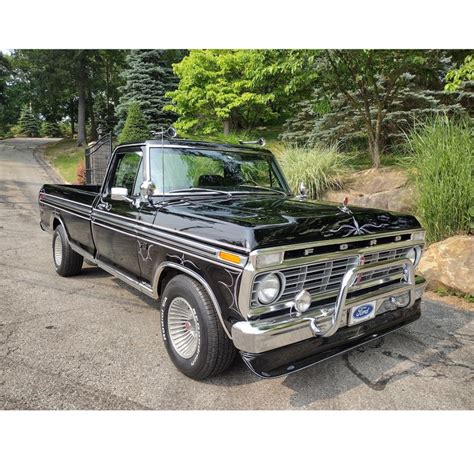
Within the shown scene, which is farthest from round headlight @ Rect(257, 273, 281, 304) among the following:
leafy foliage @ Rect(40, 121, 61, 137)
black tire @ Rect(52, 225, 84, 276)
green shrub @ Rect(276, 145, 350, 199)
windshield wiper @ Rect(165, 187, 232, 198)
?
leafy foliage @ Rect(40, 121, 61, 137)

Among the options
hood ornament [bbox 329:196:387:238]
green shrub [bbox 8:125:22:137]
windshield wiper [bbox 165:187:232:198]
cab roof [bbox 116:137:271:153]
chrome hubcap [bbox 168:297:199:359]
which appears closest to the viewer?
hood ornament [bbox 329:196:387:238]

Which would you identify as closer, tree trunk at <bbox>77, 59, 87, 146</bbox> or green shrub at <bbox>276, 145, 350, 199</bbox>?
green shrub at <bbox>276, 145, 350, 199</bbox>

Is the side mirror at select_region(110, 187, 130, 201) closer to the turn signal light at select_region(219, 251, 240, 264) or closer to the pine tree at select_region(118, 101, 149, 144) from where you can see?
the turn signal light at select_region(219, 251, 240, 264)

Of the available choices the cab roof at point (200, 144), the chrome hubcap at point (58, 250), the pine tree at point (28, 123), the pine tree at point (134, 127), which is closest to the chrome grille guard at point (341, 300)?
the cab roof at point (200, 144)

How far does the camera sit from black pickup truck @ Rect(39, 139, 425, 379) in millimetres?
2490

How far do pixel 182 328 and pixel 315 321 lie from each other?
1.11 metres

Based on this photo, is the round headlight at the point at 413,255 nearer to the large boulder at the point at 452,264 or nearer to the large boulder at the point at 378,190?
the large boulder at the point at 452,264

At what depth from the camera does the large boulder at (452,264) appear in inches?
193

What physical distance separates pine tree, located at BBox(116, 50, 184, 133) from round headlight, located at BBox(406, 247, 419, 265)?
14.7m

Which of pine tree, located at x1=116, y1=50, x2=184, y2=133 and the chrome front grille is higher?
pine tree, located at x1=116, y1=50, x2=184, y2=133

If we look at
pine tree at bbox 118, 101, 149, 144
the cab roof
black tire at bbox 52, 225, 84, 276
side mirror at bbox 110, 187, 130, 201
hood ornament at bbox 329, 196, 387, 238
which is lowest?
black tire at bbox 52, 225, 84, 276

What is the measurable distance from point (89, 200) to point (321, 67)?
7.07 m

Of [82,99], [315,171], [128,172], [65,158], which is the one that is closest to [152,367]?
[128,172]

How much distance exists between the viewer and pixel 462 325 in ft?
13.8
